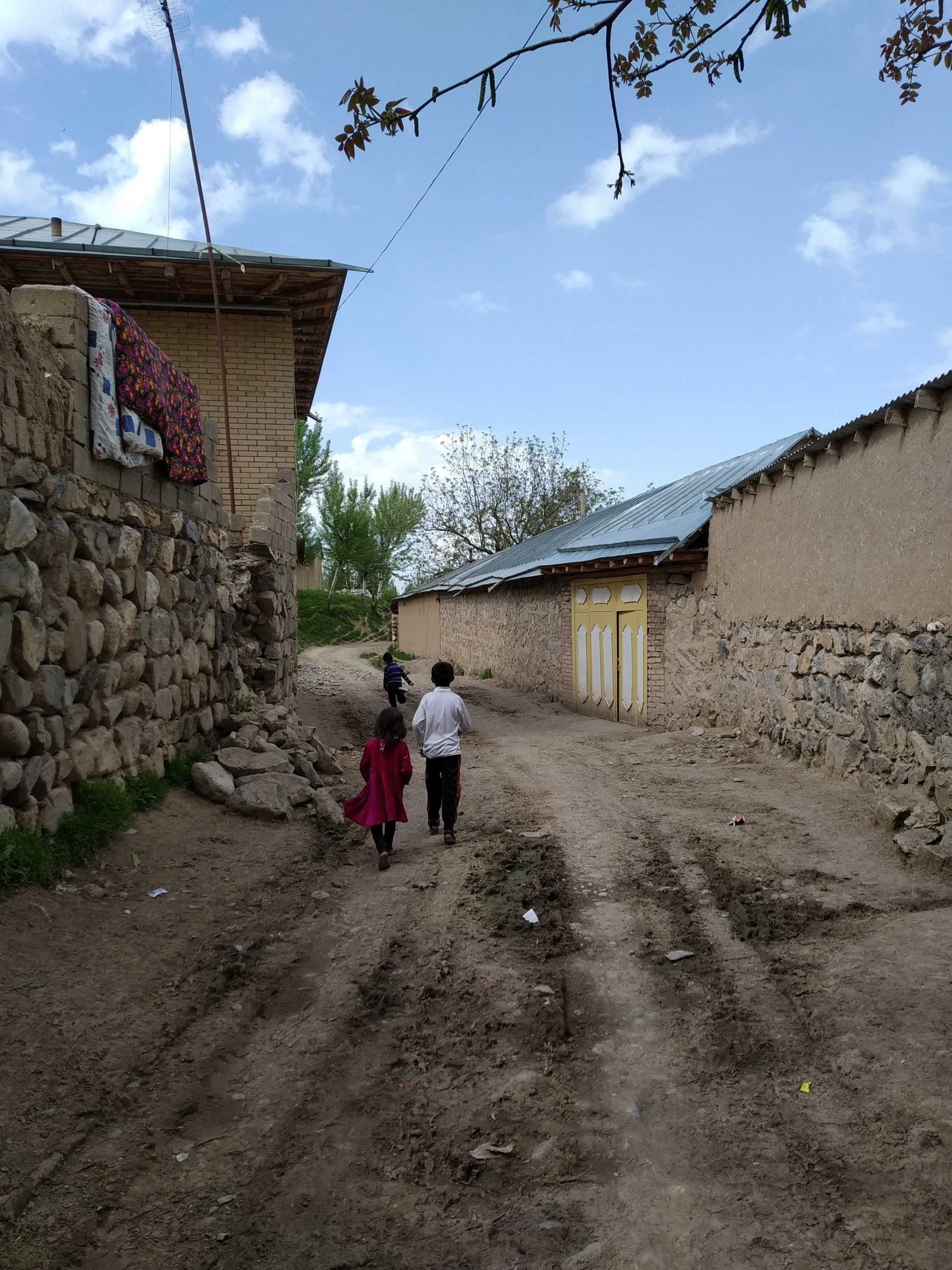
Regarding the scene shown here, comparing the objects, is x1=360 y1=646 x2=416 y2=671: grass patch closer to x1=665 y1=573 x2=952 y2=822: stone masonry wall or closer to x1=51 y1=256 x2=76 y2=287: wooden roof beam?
x1=665 y1=573 x2=952 y2=822: stone masonry wall

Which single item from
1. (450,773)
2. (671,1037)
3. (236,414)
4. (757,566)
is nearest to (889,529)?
(757,566)

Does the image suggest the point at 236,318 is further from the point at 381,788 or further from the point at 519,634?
the point at 519,634

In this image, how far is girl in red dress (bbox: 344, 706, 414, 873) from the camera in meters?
5.96

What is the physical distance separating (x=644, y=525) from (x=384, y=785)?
10698mm

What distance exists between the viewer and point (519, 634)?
768 inches

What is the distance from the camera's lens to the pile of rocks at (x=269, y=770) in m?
6.81

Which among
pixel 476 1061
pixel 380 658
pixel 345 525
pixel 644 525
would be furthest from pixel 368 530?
pixel 476 1061

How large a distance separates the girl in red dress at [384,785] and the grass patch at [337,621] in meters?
28.4

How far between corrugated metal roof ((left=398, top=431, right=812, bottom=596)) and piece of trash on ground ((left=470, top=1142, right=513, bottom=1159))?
31.7 ft

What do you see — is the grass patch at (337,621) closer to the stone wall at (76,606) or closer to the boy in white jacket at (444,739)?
the stone wall at (76,606)

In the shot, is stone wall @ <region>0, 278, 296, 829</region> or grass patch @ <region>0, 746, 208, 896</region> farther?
stone wall @ <region>0, 278, 296, 829</region>

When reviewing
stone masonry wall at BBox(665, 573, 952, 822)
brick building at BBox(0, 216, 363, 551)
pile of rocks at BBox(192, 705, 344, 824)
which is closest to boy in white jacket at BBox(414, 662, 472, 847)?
pile of rocks at BBox(192, 705, 344, 824)

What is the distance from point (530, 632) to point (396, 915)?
45.2ft

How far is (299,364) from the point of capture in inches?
540
